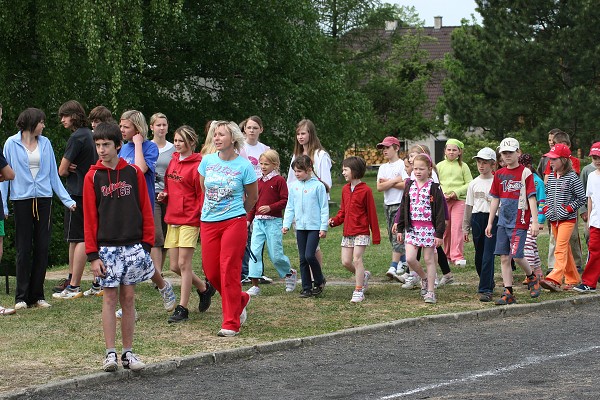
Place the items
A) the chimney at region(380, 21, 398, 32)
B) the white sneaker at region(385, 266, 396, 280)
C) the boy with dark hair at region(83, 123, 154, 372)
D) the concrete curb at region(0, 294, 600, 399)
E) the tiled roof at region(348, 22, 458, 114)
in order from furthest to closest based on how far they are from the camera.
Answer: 1. the chimney at region(380, 21, 398, 32)
2. the tiled roof at region(348, 22, 458, 114)
3. the white sneaker at region(385, 266, 396, 280)
4. the boy with dark hair at region(83, 123, 154, 372)
5. the concrete curb at region(0, 294, 600, 399)

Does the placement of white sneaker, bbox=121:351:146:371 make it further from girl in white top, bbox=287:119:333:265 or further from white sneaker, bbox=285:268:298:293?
girl in white top, bbox=287:119:333:265

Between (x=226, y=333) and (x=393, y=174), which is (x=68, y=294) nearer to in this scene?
(x=226, y=333)

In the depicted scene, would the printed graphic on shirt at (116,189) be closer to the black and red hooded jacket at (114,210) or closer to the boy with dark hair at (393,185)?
the black and red hooded jacket at (114,210)

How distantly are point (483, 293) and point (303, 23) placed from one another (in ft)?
78.6

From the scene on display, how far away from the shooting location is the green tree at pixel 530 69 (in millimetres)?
36156

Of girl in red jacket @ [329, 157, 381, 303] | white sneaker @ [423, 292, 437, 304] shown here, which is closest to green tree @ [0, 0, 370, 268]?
girl in red jacket @ [329, 157, 381, 303]

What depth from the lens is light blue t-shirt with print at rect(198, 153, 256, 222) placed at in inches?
428

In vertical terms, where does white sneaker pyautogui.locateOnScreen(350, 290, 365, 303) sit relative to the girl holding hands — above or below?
below

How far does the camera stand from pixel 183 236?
11.9 m

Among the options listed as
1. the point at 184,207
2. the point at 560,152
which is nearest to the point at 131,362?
the point at 184,207

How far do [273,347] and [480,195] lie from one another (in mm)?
5165

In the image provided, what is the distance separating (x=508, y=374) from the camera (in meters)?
8.94

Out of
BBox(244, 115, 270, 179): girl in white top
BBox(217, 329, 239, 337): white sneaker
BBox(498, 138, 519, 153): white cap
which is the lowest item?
BBox(217, 329, 239, 337): white sneaker

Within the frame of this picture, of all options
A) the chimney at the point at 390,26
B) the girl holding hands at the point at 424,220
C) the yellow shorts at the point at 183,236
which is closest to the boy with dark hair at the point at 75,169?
the yellow shorts at the point at 183,236
